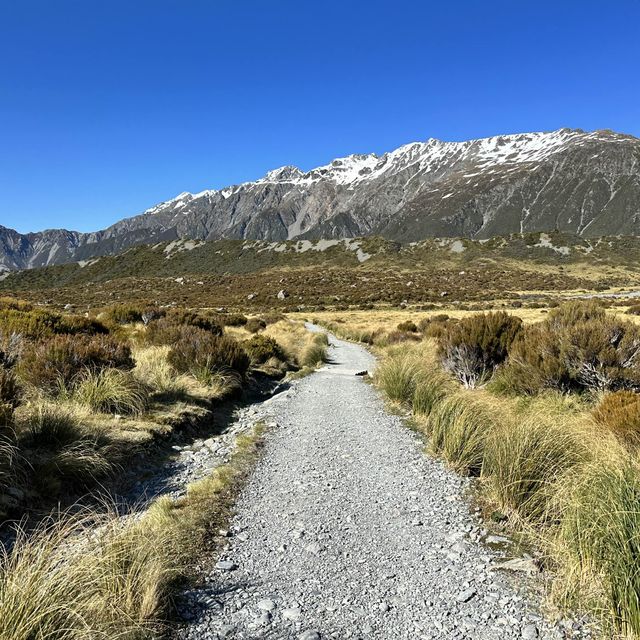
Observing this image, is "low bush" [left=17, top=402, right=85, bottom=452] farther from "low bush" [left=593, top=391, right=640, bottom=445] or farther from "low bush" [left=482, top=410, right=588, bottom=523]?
"low bush" [left=593, top=391, right=640, bottom=445]

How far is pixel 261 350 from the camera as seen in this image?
18375mm

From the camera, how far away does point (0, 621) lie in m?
2.48

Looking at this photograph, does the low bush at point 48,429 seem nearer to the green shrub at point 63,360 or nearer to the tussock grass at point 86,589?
the green shrub at point 63,360

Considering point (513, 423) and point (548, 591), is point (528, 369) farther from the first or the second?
point (548, 591)

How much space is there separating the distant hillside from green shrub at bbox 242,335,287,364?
40724 mm

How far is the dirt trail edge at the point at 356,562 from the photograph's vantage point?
3.23 m

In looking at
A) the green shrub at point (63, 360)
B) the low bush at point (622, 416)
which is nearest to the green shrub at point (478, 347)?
the low bush at point (622, 416)

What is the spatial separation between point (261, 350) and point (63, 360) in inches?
391

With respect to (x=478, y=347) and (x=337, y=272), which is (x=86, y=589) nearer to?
(x=478, y=347)

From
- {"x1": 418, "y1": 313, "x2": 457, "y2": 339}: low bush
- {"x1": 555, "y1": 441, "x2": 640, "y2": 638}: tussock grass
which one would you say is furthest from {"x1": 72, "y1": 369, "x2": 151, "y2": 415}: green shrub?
{"x1": 418, "y1": 313, "x2": 457, "y2": 339}: low bush

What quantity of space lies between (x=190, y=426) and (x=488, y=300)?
186 ft

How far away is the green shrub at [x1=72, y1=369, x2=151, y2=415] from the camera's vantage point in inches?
324

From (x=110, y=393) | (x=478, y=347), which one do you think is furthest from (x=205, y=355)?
(x=478, y=347)

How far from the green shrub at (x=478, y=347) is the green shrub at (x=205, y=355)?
20.3ft
